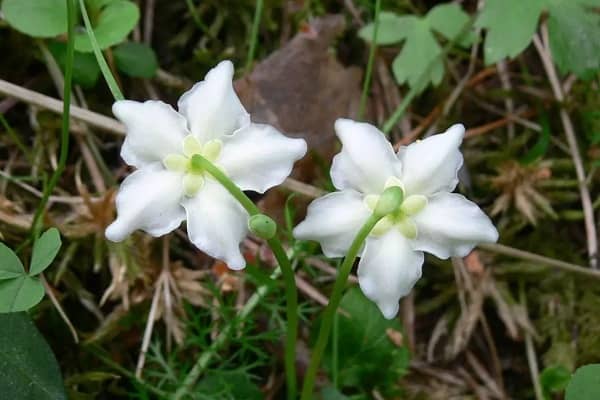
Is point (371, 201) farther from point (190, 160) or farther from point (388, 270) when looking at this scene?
point (190, 160)

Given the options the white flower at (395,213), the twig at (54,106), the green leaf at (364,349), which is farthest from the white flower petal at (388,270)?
the twig at (54,106)

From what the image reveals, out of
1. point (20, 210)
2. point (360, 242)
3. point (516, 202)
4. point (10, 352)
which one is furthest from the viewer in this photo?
point (516, 202)

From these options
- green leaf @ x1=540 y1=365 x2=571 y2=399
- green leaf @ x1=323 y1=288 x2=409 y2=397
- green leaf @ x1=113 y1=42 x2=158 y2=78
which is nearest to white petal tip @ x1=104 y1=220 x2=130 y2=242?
green leaf @ x1=323 y1=288 x2=409 y2=397

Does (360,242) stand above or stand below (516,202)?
above

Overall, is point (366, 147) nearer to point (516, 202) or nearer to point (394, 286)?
point (394, 286)

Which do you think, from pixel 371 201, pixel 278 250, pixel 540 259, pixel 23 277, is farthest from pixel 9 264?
pixel 540 259

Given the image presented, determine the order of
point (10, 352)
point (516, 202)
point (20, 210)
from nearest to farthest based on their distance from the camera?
point (10, 352)
point (20, 210)
point (516, 202)

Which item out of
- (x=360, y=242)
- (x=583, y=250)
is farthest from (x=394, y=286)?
(x=583, y=250)

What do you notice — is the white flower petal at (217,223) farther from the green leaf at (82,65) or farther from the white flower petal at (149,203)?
the green leaf at (82,65)
